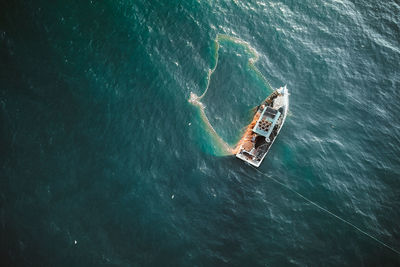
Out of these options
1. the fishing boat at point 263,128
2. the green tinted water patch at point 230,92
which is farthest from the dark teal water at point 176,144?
the fishing boat at point 263,128

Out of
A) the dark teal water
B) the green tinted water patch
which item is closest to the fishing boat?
the green tinted water patch

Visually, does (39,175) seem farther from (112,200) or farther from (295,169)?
(295,169)

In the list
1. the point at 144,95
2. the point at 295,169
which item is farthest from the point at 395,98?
the point at 144,95

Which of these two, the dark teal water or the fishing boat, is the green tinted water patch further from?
the fishing boat

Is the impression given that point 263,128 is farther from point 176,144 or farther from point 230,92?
point 176,144

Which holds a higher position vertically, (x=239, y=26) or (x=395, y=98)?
(x=239, y=26)

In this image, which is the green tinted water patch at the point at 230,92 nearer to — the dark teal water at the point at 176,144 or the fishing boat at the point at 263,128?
the dark teal water at the point at 176,144

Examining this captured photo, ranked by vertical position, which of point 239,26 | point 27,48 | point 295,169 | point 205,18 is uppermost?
point 27,48
